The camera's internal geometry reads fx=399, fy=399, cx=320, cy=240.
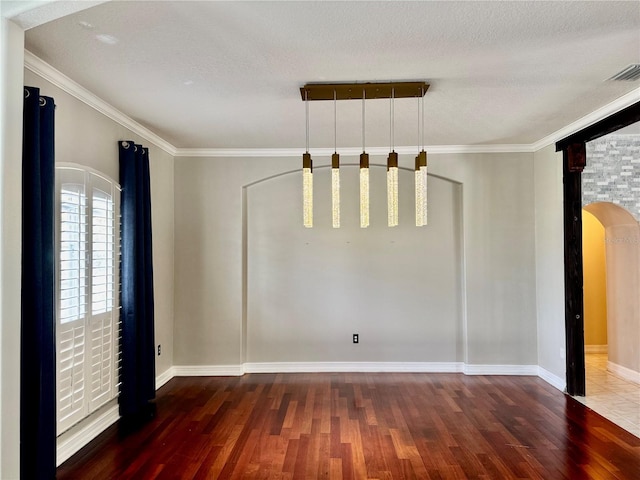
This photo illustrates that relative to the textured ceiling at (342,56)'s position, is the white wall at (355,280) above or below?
below

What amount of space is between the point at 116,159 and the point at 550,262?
475 centimetres

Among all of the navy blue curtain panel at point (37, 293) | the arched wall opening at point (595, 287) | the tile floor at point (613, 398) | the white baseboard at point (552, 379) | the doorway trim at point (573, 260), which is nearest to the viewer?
the navy blue curtain panel at point (37, 293)

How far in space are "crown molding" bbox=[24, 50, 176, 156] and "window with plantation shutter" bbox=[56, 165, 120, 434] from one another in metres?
0.58

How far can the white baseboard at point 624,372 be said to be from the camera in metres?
4.66

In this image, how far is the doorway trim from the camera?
416cm

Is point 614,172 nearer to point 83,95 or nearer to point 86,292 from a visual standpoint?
point 83,95

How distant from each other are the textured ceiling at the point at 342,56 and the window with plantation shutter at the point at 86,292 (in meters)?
0.84

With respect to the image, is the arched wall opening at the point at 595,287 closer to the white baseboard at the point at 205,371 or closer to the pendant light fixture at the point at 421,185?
the pendant light fixture at the point at 421,185

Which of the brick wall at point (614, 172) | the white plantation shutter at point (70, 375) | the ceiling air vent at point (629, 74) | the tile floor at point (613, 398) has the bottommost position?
the tile floor at point (613, 398)

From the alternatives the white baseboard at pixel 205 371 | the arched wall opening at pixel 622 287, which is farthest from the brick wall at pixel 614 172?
the white baseboard at pixel 205 371

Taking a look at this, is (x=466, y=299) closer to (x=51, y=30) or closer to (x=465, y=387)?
(x=465, y=387)

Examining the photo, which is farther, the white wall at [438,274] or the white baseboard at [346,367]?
the white baseboard at [346,367]

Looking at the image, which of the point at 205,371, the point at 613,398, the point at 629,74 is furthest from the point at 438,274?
the point at 205,371

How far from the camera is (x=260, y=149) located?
500 centimetres
